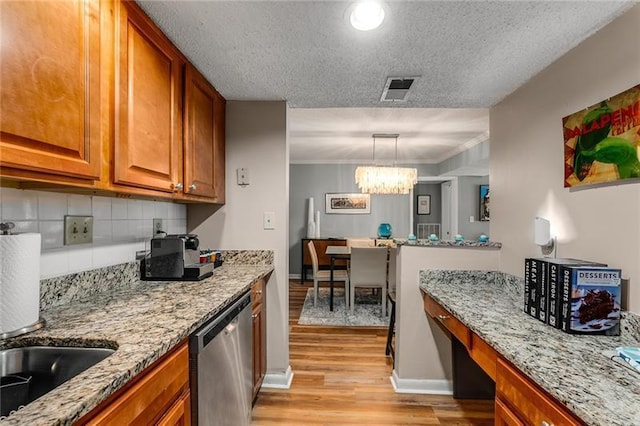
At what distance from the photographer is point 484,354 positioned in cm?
132

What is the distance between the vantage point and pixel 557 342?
44.6 inches

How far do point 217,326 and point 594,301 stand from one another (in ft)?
4.70

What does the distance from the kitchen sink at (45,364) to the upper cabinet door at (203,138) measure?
960 millimetres

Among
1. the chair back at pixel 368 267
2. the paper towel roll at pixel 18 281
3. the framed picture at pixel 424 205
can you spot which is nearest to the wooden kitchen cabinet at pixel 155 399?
the paper towel roll at pixel 18 281

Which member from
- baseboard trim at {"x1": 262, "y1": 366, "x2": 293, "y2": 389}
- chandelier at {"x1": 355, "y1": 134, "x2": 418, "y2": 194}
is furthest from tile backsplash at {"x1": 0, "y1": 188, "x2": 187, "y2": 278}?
chandelier at {"x1": 355, "y1": 134, "x2": 418, "y2": 194}

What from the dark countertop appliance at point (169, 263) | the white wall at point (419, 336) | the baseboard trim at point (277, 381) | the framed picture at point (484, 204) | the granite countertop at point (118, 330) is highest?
the framed picture at point (484, 204)

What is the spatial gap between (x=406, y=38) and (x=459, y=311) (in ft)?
4.17

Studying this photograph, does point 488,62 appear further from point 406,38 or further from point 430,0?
point 430,0

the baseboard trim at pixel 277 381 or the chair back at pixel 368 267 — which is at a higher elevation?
the chair back at pixel 368 267

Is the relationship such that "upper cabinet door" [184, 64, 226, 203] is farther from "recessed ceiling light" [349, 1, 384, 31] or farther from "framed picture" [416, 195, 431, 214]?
"framed picture" [416, 195, 431, 214]

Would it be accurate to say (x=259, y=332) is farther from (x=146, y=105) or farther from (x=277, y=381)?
(x=146, y=105)

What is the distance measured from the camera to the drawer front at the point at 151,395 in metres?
0.77

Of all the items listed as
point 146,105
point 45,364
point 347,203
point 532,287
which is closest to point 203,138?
point 146,105

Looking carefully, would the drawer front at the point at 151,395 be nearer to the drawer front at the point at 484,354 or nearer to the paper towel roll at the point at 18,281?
the paper towel roll at the point at 18,281
